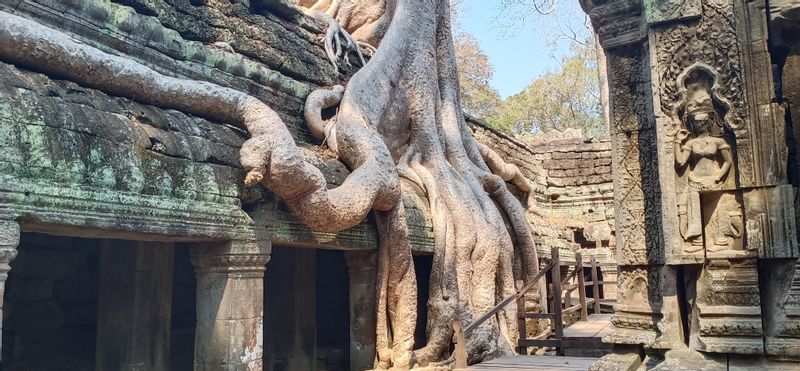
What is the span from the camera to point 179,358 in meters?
6.45

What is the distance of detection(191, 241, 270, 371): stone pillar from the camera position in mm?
4383

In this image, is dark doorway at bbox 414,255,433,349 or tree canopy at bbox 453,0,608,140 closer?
dark doorway at bbox 414,255,433,349

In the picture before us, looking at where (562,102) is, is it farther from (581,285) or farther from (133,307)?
(133,307)

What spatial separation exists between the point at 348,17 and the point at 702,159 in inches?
246

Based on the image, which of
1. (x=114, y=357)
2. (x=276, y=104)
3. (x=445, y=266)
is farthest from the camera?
(x=445, y=266)

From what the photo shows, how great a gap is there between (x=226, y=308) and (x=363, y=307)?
6.36ft

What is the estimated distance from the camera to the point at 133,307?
519 centimetres

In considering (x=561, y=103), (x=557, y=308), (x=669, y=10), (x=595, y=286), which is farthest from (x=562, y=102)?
(x=669, y=10)

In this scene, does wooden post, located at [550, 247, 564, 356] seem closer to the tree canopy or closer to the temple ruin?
the temple ruin

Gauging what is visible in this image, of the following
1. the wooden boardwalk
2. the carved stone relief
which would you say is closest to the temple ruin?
the carved stone relief

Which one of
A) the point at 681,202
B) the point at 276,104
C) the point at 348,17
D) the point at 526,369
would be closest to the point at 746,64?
the point at 681,202

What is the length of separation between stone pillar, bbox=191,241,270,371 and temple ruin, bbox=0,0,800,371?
0.01m

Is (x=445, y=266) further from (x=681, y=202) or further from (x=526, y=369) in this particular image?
(x=681, y=202)

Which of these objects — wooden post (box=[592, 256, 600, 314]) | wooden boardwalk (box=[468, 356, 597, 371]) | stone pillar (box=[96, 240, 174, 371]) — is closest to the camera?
stone pillar (box=[96, 240, 174, 371])
